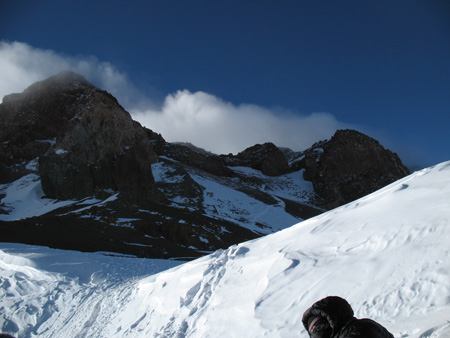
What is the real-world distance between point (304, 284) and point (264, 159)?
112457 millimetres

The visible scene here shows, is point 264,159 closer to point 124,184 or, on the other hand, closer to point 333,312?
point 124,184

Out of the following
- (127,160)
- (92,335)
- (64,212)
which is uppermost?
(127,160)

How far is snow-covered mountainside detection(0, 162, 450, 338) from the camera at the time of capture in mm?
3662

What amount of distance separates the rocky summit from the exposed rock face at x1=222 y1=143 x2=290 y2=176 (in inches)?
365

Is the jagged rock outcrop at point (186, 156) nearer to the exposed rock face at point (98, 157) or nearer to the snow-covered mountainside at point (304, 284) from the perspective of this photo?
the exposed rock face at point (98, 157)

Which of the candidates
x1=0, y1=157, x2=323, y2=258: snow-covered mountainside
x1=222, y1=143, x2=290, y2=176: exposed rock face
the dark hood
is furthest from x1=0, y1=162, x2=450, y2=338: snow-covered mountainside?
x1=222, y1=143, x2=290, y2=176: exposed rock face

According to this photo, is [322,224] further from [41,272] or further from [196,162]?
[196,162]

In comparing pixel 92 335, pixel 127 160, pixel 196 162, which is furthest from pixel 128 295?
pixel 196 162

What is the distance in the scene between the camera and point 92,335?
773 centimetres

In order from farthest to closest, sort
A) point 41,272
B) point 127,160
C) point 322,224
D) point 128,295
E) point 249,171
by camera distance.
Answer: point 249,171 < point 127,160 < point 41,272 < point 128,295 < point 322,224

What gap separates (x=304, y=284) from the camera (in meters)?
4.89

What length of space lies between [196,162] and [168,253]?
63.6 metres

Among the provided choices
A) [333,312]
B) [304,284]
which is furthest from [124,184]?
[333,312]

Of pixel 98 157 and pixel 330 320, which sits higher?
pixel 98 157
